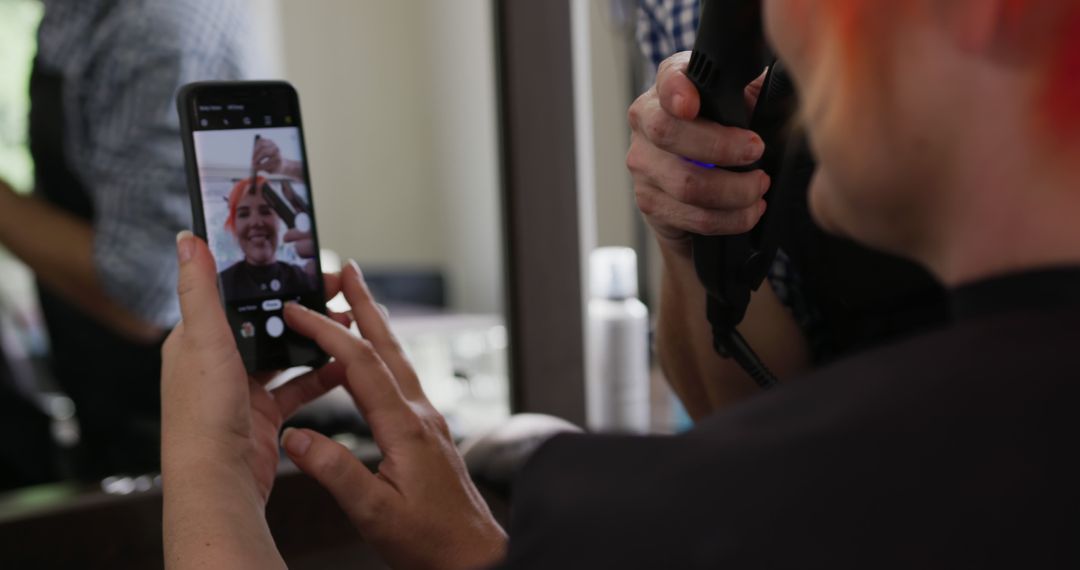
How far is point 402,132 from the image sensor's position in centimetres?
246

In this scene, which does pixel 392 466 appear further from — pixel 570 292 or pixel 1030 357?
pixel 570 292

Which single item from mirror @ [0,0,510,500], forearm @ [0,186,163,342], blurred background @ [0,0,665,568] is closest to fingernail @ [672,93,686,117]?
blurred background @ [0,0,665,568]

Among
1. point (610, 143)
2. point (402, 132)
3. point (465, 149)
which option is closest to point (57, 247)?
point (610, 143)

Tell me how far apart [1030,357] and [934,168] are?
57 mm

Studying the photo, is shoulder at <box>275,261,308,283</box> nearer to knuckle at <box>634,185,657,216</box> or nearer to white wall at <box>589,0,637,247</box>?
knuckle at <box>634,185,657,216</box>

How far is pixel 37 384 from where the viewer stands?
1220 mm

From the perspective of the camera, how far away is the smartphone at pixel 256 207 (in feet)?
1.71

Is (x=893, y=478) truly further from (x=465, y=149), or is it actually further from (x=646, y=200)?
(x=465, y=149)

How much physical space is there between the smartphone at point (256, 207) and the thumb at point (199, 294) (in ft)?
0.06

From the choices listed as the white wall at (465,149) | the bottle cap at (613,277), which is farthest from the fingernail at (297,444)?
the white wall at (465,149)

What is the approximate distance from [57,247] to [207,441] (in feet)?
1.44

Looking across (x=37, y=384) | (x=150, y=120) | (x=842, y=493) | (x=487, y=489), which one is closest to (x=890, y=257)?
(x=487, y=489)

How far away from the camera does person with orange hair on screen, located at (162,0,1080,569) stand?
25 cm

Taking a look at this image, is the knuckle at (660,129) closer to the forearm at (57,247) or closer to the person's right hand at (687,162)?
the person's right hand at (687,162)
